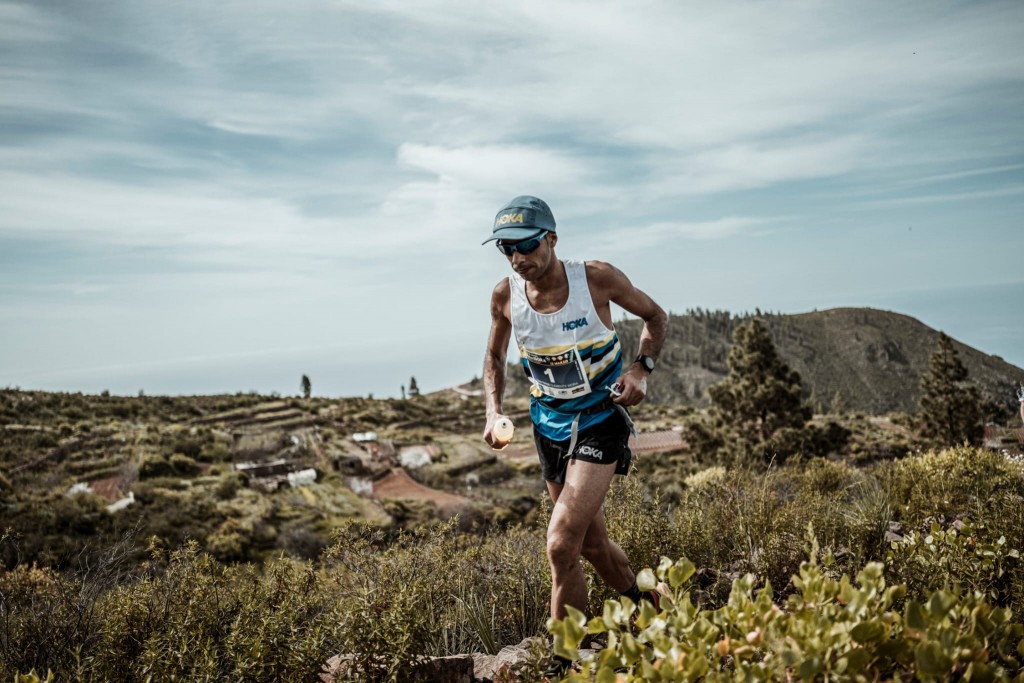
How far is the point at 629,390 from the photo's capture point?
3.46 m

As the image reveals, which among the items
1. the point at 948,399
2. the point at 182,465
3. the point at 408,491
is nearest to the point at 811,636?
the point at 948,399

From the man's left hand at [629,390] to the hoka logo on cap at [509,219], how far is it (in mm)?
957

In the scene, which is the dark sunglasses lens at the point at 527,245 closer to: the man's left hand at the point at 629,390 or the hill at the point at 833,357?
the man's left hand at the point at 629,390

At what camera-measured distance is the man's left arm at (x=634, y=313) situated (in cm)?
347

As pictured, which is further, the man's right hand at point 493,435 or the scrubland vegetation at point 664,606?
the man's right hand at point 493,435

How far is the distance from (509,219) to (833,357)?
134m

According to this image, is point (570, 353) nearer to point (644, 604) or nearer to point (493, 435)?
point (493, 435)

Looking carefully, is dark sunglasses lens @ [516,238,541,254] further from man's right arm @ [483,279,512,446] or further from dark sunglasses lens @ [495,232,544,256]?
man's right arm @ [483,279,512,446]

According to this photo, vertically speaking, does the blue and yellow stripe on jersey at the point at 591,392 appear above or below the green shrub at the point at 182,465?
above

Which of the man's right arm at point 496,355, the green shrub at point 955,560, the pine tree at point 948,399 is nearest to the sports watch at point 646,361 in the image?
the man's right arm at point 496,355

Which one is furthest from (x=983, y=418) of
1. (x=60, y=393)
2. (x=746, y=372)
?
(x=60, y=393)

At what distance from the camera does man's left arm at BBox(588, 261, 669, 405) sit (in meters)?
3.47

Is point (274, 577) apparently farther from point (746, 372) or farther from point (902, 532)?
point (746, 372)

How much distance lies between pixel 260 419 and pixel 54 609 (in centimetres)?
5454
